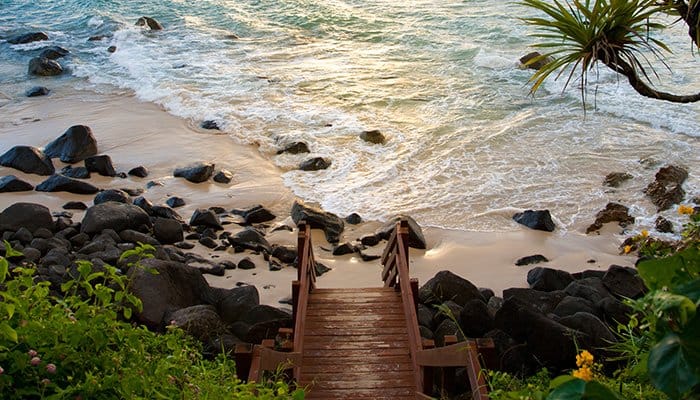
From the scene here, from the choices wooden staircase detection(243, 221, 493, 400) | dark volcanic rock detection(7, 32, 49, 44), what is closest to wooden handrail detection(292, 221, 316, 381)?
wooden staircase detection(243, 221, 493, 400)

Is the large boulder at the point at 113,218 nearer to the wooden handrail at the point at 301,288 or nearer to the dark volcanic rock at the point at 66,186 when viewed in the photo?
the dark volcanic rock at the point at 66,186

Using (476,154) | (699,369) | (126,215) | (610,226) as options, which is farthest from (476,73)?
(699,369)

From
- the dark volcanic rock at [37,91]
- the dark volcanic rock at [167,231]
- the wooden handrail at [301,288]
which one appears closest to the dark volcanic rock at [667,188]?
the wooden handrail at [301,288]

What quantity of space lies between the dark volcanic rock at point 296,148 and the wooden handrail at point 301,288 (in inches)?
276

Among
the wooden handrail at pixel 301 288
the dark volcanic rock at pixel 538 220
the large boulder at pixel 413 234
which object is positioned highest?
the wooden handrail at pixel 301 288

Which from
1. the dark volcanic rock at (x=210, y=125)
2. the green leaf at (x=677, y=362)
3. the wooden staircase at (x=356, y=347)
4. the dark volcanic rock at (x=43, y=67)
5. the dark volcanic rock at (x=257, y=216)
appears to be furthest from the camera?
the dark volcanic rock at (x=43, y=67)

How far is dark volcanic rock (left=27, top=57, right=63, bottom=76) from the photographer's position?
21.0 meters

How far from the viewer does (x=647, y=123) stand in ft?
52.4

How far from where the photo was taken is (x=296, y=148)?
15.0 meters

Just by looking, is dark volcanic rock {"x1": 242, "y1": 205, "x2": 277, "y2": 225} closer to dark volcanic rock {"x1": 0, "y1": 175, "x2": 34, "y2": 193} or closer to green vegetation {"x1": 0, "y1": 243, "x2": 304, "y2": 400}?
dark volcanic rock {"x1": 0, "y1": 175, "x2": 34, "y2": 193}

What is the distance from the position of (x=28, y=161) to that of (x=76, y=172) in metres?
0.77

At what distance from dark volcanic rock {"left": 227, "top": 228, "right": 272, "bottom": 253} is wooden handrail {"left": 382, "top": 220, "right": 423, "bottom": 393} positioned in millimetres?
2380

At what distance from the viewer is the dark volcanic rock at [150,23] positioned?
2670 cm

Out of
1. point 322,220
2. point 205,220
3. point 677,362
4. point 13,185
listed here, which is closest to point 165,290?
point 205,220
